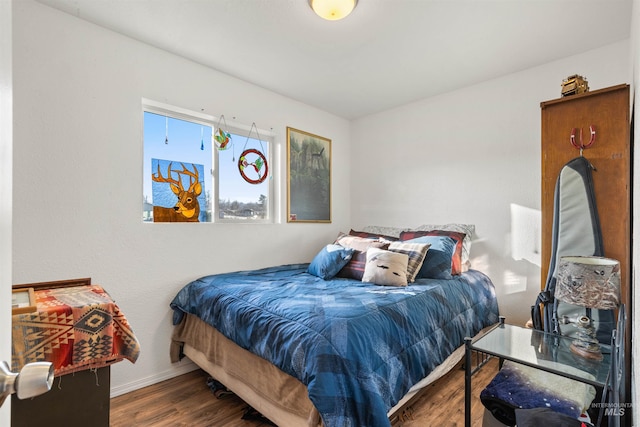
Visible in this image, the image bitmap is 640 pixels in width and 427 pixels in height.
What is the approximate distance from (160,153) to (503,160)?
286 centimetres

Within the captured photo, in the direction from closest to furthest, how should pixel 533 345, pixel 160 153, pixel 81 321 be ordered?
pixel 81 321
pixel 533 345
pixel 160 153

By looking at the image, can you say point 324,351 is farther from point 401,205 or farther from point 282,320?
point 401,205

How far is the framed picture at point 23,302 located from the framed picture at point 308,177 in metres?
2.07

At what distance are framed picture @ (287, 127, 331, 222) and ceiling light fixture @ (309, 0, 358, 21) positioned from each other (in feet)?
4.78

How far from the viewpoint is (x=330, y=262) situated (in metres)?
2.56

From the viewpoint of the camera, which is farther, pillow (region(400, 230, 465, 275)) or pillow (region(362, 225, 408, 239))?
pillow (region(362, 225, 408, 239))

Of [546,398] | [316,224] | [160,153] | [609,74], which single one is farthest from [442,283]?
[160,153]

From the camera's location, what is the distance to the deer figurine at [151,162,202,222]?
7.65 feet

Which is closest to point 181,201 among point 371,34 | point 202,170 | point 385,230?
point 202,170

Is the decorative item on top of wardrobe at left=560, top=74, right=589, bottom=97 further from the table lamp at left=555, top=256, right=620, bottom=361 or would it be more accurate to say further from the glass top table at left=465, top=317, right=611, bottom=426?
the glass top table at left=465, top=317, right=611, bottom=426

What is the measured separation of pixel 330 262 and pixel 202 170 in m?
1.33

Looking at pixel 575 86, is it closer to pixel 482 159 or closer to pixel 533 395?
pixel 482 159

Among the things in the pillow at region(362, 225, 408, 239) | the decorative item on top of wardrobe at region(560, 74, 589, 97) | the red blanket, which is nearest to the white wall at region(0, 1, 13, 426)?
the red blanket

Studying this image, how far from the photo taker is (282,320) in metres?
1.58
